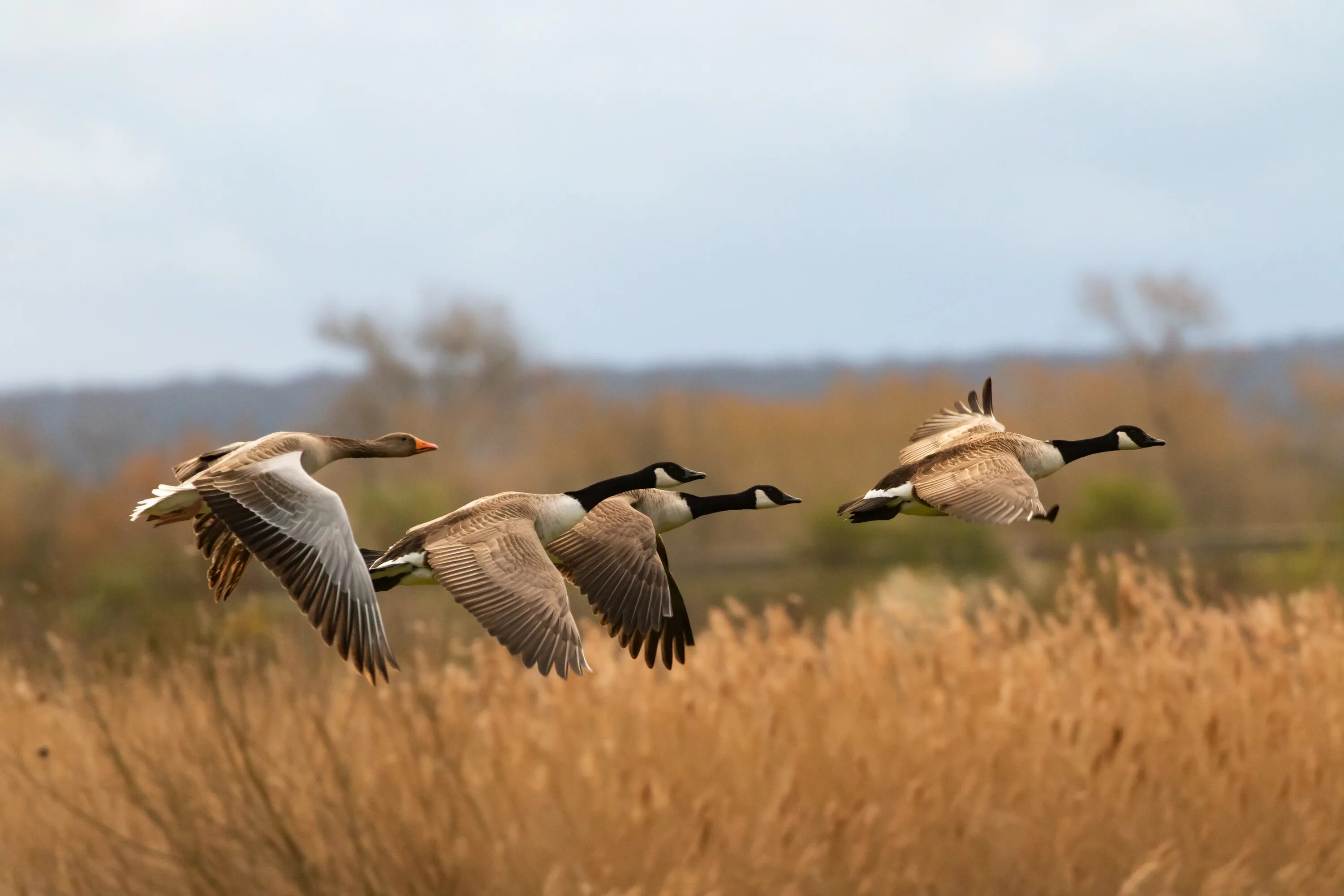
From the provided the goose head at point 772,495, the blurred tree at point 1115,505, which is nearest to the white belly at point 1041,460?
the goose head at point 772,495

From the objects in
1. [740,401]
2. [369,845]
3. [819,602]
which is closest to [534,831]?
[369,845]

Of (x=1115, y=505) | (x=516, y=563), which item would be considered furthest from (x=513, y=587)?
(x=1115, y=505)

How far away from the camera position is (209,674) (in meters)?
4.96

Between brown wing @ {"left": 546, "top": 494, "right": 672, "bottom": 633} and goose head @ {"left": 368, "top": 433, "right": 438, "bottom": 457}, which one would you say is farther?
brown wing @ {"left": 546, "top": 494, "right": 672, "bottom": 633}

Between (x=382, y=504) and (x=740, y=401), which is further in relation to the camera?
(x=740, y=401)

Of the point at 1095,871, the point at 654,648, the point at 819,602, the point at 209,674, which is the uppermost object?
the point at 654,648

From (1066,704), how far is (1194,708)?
0.60 metres

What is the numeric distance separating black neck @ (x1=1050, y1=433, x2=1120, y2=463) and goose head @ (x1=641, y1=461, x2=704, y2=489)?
1.92 ft

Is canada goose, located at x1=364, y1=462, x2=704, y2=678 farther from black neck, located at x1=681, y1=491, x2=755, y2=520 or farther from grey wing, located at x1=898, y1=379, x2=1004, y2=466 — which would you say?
grey wing, located at x1=898, y1=379, x2=1004, y2=466

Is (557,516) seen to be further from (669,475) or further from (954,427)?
(954,427)

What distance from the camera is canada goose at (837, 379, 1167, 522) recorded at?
201 cm

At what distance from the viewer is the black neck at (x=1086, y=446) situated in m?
2.16

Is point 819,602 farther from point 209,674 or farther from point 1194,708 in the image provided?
point 209,674

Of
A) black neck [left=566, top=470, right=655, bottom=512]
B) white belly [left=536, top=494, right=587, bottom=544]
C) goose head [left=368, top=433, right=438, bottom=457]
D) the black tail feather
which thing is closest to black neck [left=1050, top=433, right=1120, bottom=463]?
the black tail feather
